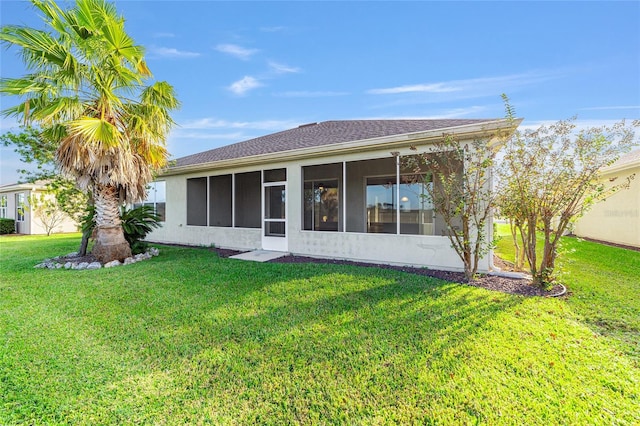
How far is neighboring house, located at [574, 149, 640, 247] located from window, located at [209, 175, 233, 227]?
1390 cm

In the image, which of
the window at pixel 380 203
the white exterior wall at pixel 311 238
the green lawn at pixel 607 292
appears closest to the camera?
the green lawn at pixel 607 292

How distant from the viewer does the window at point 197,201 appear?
12.5 meters

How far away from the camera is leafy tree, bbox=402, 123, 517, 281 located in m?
6.11

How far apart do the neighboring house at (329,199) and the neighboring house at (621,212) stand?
658 cm

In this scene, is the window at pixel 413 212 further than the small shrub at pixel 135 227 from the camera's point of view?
No

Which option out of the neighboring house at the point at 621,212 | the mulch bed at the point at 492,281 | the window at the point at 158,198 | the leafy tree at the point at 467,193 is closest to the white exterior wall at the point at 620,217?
the neighboring house at the point at 621,212

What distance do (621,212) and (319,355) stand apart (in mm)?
14983

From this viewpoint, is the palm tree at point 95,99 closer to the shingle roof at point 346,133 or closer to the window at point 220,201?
the shingle roof at point 346,133

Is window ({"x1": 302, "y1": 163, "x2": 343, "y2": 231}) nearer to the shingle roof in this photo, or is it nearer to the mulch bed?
the shingle roof

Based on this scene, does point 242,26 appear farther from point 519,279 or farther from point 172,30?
point 519,279

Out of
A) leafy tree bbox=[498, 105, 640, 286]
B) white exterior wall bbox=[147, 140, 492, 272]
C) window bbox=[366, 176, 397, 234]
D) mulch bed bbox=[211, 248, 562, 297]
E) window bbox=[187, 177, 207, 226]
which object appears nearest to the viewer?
leafy tree bbox=[498, 105, 640, 286]

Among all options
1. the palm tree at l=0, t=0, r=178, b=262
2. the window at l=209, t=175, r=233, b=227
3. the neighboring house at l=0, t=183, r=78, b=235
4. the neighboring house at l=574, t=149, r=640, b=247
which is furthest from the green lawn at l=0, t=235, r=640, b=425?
the neighboring house at l=0, t=183, r=78, b=235

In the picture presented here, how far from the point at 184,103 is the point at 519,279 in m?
10.8

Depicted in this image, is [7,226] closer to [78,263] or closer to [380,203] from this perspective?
[78,263]
